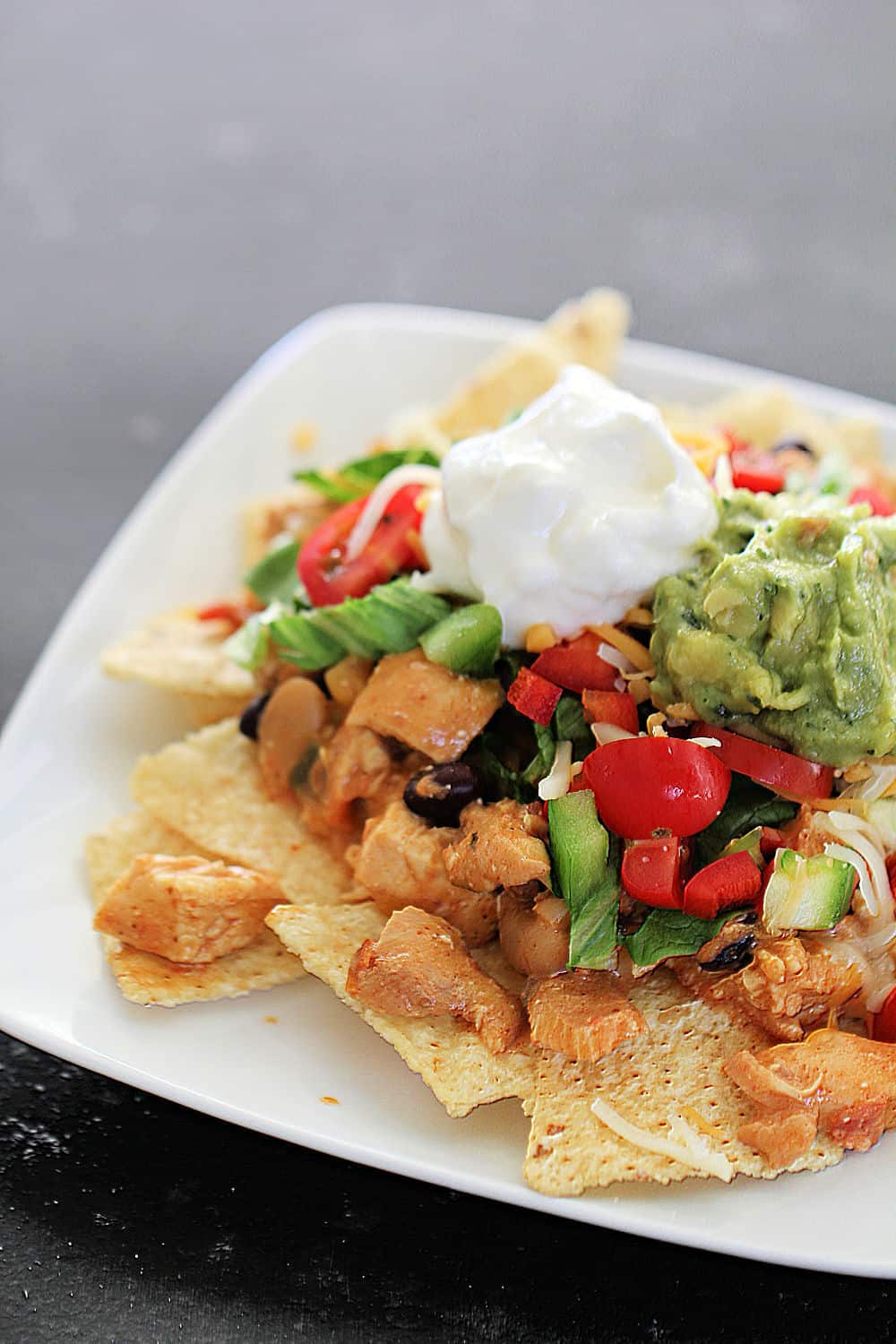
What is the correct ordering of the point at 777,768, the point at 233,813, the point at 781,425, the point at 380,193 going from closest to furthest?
the point at 777,768 → the point at 233,813 → the point at 781,425 → the point at 380,193

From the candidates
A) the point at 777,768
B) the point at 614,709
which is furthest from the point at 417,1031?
the point at 777,768

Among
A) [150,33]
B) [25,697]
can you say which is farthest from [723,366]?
[150,33]

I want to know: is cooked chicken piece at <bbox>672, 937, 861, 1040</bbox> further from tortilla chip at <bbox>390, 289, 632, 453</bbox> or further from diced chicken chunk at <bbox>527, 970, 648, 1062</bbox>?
tortilla chip at <bbox>390, 289, 632, 453</bbox>

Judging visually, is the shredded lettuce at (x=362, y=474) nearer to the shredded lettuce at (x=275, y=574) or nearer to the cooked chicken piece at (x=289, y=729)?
the shredded lettuce at (x=275, y=574)

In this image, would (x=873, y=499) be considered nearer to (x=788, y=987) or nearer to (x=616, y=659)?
(x=616, y=659)

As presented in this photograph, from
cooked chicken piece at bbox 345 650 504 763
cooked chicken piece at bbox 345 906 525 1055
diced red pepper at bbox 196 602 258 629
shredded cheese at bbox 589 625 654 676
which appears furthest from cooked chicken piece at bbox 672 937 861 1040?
diced red pepper at bbox 196 602 258 629

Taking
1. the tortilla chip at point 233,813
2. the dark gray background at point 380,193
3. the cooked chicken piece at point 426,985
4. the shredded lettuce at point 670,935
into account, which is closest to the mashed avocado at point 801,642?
the shredded lettuce at point 670,935
